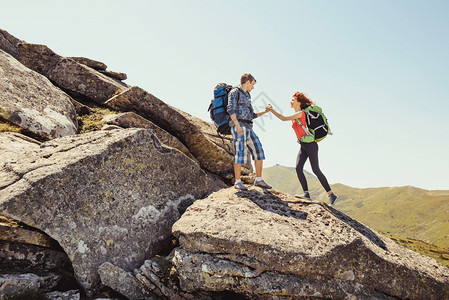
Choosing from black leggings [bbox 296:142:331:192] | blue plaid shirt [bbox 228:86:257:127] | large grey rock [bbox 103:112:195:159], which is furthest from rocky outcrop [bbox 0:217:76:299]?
black leggings [bbox 296:142:331:192]

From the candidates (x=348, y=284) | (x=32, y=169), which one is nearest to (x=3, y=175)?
(x=32, y=169)

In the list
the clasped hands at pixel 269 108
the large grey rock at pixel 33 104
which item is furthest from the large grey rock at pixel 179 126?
the clasped hands at pixel 269 108

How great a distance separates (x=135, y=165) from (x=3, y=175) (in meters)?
3.58

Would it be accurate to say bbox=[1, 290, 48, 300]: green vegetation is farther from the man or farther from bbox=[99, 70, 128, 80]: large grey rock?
bbox=[99, 70, 128, 80]: large grey rock

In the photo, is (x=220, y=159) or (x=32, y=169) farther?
(x=220, y=159)

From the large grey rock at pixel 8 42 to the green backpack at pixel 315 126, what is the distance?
22.6m

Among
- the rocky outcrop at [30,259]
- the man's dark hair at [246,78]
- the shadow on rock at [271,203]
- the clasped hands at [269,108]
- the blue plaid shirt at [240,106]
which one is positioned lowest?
the rocky outcrop at [30,259]

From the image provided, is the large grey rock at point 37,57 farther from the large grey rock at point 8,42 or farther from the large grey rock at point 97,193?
the large grey rock at point 97,193

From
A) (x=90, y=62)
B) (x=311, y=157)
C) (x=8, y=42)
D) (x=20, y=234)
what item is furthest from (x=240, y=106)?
(x=8, y=42)

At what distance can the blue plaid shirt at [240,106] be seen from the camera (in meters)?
10.4

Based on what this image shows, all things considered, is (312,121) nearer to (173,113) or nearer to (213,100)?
(213,100)

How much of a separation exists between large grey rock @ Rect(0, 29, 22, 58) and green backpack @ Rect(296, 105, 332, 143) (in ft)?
74.2

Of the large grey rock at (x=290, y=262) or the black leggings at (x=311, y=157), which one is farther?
the black leggings at (x=311, y=157)

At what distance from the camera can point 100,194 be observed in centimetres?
820
